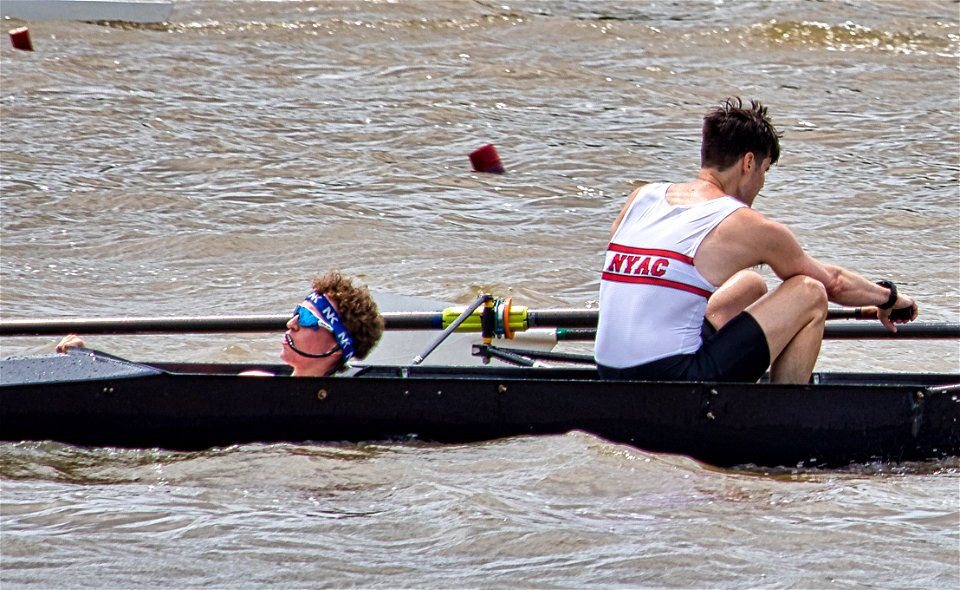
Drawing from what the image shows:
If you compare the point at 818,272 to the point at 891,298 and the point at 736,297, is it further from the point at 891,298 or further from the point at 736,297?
the point at 891,298

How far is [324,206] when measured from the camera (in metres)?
10.2

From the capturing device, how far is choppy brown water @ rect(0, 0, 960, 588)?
4133 millimetres

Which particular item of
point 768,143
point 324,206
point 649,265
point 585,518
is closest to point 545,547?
point 585,518

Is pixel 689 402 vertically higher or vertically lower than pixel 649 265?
lower

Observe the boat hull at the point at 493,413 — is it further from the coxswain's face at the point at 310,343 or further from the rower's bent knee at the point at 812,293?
the rower's bent knee at the point at 812,293

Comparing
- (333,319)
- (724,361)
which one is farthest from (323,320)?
(724,361)

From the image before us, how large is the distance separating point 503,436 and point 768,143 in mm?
1404

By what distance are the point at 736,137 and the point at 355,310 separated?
59.0 inches

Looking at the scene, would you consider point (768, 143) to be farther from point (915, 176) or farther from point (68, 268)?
point (915, 176)

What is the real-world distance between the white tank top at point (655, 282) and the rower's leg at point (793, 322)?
0.25 m

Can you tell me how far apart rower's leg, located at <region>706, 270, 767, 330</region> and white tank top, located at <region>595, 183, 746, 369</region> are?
304mm

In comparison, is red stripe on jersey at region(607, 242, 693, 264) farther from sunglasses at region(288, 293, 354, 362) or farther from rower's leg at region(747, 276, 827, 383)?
sunglasses at region(288, 293, 354, 362)

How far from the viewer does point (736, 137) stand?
475 centimetres

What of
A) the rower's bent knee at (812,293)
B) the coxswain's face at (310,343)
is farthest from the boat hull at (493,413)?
the rower's bent knee at (812,293)
